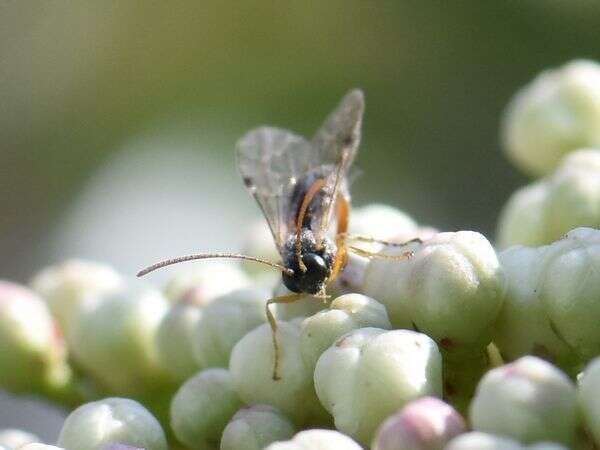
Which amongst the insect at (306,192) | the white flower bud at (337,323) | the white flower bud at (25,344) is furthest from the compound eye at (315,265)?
the white flower bud at (25,344)

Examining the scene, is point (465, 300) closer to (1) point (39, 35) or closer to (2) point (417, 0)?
(2) point (417, 0)

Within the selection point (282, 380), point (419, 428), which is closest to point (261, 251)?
point (282, 380)

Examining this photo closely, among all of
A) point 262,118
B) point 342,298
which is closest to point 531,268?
point 342,298

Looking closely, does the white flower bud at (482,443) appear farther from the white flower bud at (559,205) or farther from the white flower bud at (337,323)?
the white flower bud at (559,205)

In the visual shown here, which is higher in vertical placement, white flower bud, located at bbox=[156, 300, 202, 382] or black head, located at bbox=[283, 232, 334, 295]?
black head, located at bbox=[283, 232, 334, 295]

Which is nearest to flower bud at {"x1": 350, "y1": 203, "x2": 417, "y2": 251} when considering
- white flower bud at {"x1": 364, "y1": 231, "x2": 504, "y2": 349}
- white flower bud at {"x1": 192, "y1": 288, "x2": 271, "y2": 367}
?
white flower bud at {"x1": 192, "y1": 288, "x2": 271, "y2": 367}

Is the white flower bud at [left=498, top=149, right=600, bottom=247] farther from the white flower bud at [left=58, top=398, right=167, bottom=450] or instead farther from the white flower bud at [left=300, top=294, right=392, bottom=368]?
the white flower bud at [left=58, top=398, right=167, bottom=450]
